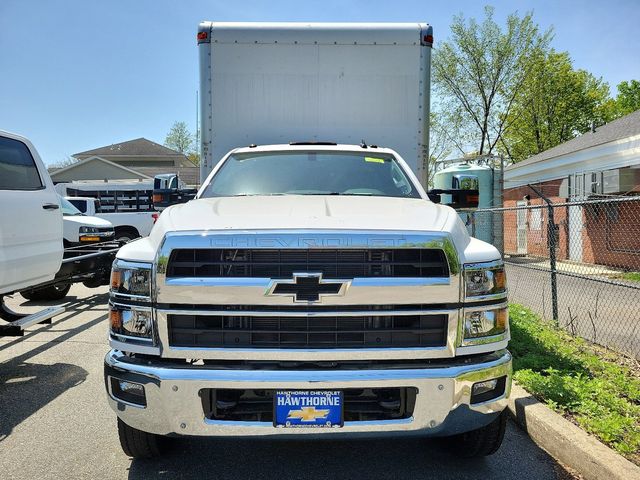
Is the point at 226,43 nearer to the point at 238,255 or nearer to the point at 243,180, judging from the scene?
the point at 243,180

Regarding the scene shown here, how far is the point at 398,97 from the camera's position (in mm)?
5715

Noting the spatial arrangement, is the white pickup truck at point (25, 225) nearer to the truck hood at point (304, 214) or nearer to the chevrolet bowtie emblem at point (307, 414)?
the truck hood at point (304, 214)

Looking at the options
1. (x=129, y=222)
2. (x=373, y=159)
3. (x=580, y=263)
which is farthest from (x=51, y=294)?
(x=580, y=263)

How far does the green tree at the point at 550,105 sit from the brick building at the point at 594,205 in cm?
1445

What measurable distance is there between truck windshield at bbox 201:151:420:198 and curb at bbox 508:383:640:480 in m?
1.76

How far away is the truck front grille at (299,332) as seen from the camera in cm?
270

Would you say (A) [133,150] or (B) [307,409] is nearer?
(B) [307,409]

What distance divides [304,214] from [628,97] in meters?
54.1

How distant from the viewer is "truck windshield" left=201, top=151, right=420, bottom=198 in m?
4.11

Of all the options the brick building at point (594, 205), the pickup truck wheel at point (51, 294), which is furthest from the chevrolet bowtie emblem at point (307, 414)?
the brick building at point (594, 205)

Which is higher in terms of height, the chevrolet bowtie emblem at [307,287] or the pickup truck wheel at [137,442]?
the chevrolet bowtie emblem at [307,287]

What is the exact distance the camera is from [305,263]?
8.83ft

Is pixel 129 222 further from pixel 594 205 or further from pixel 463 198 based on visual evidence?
pixel 463 198

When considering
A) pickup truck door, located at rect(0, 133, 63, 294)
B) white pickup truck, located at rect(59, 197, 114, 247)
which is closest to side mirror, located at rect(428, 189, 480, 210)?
pickup truck door, located at rect(0, 133, 63, 294)
